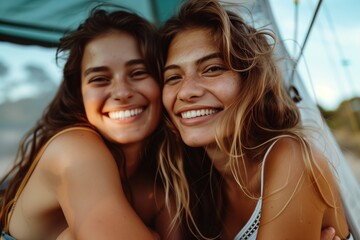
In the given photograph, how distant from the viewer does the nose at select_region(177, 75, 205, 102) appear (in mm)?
1088

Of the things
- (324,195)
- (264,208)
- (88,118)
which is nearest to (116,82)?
(88,118)

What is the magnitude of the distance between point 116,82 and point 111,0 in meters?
1.02

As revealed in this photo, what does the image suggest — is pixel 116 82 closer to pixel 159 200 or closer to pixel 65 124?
pixel 65 124

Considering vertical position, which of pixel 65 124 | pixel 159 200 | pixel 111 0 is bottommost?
pixel 159 200

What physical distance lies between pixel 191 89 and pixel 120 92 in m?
0.28

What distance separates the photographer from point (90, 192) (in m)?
1.00

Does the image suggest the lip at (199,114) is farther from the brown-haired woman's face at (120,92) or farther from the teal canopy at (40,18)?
the teal canopy at (40,18)

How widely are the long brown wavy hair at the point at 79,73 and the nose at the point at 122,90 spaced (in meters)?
0.11

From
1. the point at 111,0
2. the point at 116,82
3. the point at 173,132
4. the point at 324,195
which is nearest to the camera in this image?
the point at 324,195

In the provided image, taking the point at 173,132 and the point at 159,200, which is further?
the point at 159,200

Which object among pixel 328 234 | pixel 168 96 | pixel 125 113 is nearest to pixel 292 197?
pixel 328 234

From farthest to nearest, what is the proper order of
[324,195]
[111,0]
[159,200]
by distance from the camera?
[111,0] < [159,200] < [324,195]

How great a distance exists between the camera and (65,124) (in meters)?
1.42

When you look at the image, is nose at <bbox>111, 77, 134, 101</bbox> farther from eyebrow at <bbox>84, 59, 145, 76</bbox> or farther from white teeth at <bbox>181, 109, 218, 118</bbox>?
white teeth at <bbox>181, 109, 218, 118</bbox>
